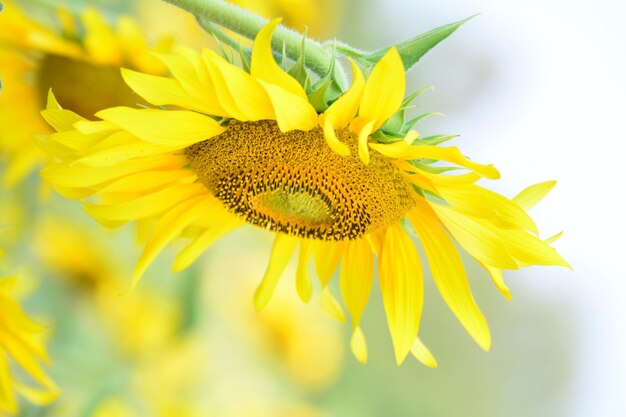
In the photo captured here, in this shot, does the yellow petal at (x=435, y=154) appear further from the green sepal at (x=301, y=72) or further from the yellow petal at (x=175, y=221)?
the yellow petal at (x=175, y=221)

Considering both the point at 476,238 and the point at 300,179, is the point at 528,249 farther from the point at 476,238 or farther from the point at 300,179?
the point at 300,179

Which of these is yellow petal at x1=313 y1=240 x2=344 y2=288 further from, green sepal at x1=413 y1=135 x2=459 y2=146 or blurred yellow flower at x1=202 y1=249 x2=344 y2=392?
blurred yellow flower at x1=202 y1=249 x2=344 y2=392

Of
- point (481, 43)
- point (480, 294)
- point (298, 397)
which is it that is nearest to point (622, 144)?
point (481, 43)

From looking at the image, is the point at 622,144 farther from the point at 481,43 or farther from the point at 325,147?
the point at 325,147

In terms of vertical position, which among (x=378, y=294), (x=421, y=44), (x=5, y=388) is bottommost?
(x=378, y=294)

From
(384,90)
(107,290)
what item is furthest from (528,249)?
(107,290)

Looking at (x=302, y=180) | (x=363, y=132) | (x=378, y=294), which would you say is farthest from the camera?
(x=378, y=294)

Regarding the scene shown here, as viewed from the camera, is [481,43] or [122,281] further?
[481,43]
